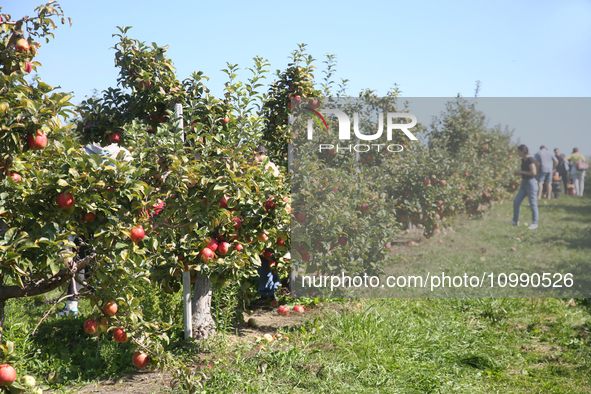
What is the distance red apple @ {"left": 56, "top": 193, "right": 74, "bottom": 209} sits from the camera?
200 cm

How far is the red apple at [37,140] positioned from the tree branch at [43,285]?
2.07 ft

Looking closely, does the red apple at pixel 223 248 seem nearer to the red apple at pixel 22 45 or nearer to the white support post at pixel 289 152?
the white support post at pixel 289 152

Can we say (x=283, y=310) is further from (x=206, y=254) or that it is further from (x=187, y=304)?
(x=206, y=254)

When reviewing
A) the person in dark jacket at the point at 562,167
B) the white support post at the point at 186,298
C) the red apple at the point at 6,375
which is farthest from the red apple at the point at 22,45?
the person in dark jacket at the point at 562,167

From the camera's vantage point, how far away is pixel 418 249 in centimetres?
509

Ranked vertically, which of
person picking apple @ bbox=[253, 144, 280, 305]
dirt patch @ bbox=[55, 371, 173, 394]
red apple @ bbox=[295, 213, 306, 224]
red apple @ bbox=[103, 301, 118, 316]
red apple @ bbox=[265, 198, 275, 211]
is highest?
red apple @ bbox=[265, 198, 275, 211]

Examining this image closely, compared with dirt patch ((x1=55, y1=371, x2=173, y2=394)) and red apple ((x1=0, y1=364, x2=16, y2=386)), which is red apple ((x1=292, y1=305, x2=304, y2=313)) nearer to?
dirt patch ((x1=55, y1=371, x2=173, y2=394))

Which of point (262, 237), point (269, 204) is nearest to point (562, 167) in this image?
point (269, 204)

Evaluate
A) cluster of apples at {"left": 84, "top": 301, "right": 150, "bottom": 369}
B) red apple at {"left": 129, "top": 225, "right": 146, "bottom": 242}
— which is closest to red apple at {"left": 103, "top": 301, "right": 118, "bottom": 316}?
cluster of apples at {"left": 84, "top": 301, "right": 150, "bottom": 369}

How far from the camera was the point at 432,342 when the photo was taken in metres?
4.11

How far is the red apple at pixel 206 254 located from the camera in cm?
339

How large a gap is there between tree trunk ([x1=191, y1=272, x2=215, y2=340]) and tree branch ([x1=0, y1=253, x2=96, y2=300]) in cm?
175

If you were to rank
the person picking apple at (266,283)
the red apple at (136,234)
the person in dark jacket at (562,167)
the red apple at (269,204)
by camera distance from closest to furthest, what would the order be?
1. the red apple at (136,234)
2. the red apple at (269,204)
3. the person in dark jacket at (562,167)
4. the person picking apple at (266,283)

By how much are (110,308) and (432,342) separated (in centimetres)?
297
